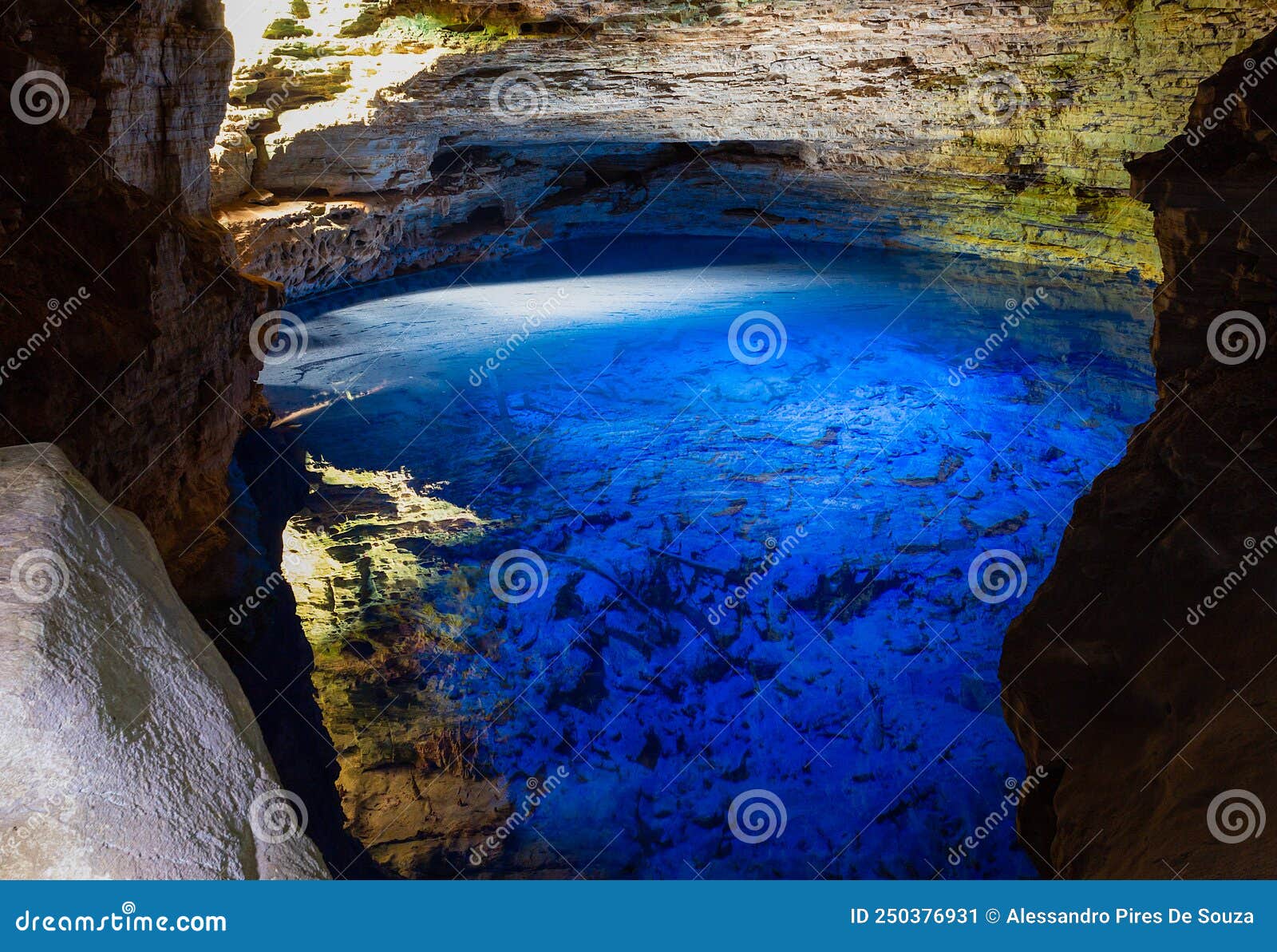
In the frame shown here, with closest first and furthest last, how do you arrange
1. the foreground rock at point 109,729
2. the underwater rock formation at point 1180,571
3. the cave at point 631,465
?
the foreground rock at point 109,729 < the cave at point 631,465 < the underwater rock formation at point 1180,571

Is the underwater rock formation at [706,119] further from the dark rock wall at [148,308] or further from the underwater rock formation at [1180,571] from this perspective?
the underwater rock formation at [1180,571]

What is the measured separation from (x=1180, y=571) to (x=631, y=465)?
5.67m

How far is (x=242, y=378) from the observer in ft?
24.0

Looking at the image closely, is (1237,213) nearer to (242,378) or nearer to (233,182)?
(242,378)

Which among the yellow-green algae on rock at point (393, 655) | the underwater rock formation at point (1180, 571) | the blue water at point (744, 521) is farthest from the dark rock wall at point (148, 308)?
the underwater rock formation at point (1180, 571)

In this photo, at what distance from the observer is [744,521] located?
779 centimetres

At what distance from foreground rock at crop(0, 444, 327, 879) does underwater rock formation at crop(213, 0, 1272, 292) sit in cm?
764

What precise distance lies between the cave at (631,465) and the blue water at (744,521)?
0.04 meters

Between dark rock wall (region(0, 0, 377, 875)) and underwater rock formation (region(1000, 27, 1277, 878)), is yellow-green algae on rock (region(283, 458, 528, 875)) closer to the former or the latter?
dark rock wall (region(0, 0, 377, 875))

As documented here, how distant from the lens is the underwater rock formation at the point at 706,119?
915 cm

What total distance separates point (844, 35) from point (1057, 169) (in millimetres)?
5292

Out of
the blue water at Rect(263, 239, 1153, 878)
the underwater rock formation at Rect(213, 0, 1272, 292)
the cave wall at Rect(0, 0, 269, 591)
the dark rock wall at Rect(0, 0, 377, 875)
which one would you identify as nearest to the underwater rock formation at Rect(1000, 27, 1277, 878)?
the blue water at Rect(263, 239, 1153, 878)

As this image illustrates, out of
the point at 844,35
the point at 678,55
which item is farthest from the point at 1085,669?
the point at 678,55

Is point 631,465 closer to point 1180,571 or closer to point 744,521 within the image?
point 744,521
